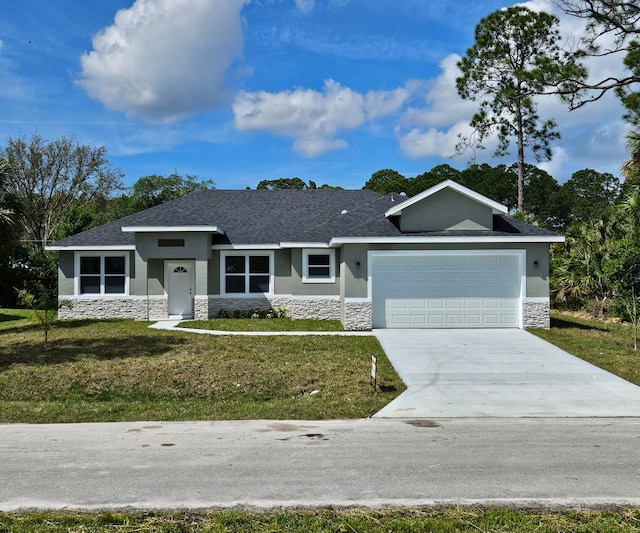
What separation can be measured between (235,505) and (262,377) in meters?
6.03

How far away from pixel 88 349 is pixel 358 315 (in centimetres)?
807

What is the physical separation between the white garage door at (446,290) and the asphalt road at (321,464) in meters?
9.38

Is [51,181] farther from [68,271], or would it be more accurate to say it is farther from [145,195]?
[68,271]

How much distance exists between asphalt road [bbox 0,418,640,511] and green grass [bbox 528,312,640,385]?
460cm

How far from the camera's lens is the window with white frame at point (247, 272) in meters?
21.8

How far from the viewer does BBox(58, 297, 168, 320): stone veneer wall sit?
21.2 m

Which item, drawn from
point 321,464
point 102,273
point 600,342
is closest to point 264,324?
point 102,273

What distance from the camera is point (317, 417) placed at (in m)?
8.59

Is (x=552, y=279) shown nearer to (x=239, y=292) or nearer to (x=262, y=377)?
(x=239, y=292)

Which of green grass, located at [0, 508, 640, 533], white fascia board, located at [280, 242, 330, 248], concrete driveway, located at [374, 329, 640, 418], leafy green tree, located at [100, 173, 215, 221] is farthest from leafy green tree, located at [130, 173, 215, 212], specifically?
green grass, located at [0, 508, 640, 533]

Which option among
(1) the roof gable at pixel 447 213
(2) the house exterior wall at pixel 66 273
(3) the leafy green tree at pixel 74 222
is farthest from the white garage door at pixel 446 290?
(3) the leafy green tree at pixel 74 222

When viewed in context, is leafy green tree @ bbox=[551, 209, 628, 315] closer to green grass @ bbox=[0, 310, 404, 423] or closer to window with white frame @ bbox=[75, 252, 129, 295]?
green grass @ bbox=[0, 310, 404, 423]

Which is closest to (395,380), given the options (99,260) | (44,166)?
(99,260)

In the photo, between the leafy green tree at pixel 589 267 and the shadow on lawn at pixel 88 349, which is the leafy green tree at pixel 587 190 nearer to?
the leafy green tree at pixel 589 267
